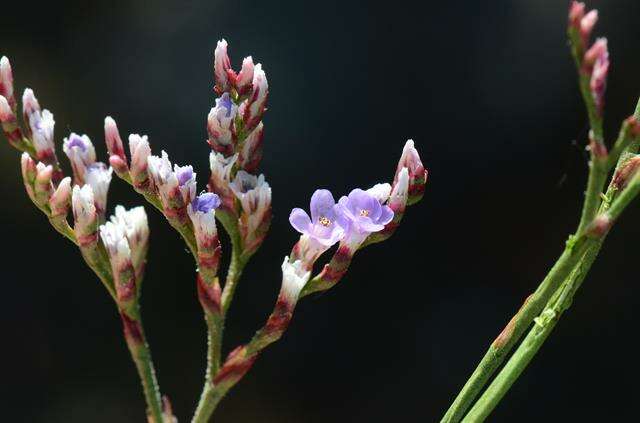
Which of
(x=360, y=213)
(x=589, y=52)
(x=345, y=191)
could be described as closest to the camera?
(x=589, y=52)

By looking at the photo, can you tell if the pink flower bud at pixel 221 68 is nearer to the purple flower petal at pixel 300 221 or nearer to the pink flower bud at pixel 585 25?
the purple flower petal at pixel 300 221

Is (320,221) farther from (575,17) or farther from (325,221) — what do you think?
(575,17)

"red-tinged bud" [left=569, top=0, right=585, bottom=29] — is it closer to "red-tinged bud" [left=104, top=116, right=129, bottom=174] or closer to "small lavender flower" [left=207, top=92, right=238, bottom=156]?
"small lavender flower" [left=207, top=92, right=238, bottom=156]

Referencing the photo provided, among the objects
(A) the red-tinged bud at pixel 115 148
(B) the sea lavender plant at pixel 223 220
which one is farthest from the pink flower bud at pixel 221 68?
(A) the red-tinged bud at pixel 115 148

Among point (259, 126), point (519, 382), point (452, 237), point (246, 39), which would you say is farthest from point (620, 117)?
point (259, 126)

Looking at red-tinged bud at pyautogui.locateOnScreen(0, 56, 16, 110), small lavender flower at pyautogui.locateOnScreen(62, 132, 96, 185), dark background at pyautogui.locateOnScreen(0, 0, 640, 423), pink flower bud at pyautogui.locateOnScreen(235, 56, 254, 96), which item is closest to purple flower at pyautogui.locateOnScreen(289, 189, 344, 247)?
pink flower bud at pyautogui.locateOnScreen(235, 56, 254, 96)

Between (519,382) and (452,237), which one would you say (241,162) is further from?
(519,382)

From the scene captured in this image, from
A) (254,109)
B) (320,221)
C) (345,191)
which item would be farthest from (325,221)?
(345,191)
